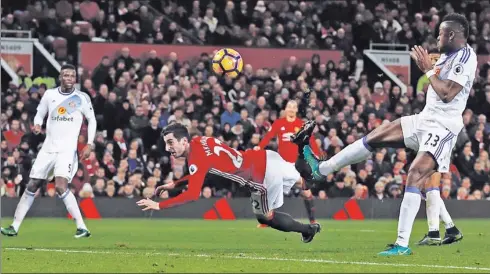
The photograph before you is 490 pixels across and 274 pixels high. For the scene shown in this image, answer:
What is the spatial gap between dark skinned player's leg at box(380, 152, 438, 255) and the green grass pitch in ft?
0.83

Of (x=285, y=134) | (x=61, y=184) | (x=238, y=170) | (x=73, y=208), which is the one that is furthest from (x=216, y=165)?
(x=285, y=134)

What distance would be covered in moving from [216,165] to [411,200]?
2213 millimetres

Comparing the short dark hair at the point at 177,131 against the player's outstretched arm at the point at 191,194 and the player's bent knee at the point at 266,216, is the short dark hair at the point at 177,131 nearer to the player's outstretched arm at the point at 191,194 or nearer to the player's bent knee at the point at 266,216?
the player's outstretched arm at the point at 191,194

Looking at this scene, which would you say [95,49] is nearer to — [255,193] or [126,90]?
[126,90]

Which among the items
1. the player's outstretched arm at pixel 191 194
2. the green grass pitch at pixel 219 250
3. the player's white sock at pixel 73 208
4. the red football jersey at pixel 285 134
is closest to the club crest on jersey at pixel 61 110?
the player's white sock at pixel 73 208

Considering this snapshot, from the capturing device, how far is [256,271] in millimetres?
10305

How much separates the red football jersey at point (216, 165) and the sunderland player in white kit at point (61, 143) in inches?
164

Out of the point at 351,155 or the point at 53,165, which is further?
the point at 53,165

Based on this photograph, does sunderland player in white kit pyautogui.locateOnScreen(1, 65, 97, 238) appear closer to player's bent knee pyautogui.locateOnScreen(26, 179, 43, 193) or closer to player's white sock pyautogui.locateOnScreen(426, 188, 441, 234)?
player's bent knee pyautogui.locateOnScreen(26, 179, 43, 193)

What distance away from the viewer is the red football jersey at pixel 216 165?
39.3 feet

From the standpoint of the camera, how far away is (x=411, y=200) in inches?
484

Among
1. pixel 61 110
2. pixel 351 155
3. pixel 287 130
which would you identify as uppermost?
pixel 61 110

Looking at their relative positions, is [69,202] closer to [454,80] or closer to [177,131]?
[177,131]

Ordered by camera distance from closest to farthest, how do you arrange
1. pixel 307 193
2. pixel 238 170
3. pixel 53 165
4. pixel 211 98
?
pixel 238 170, pixel 53 165, pixel 307 193, pixel 211 98
